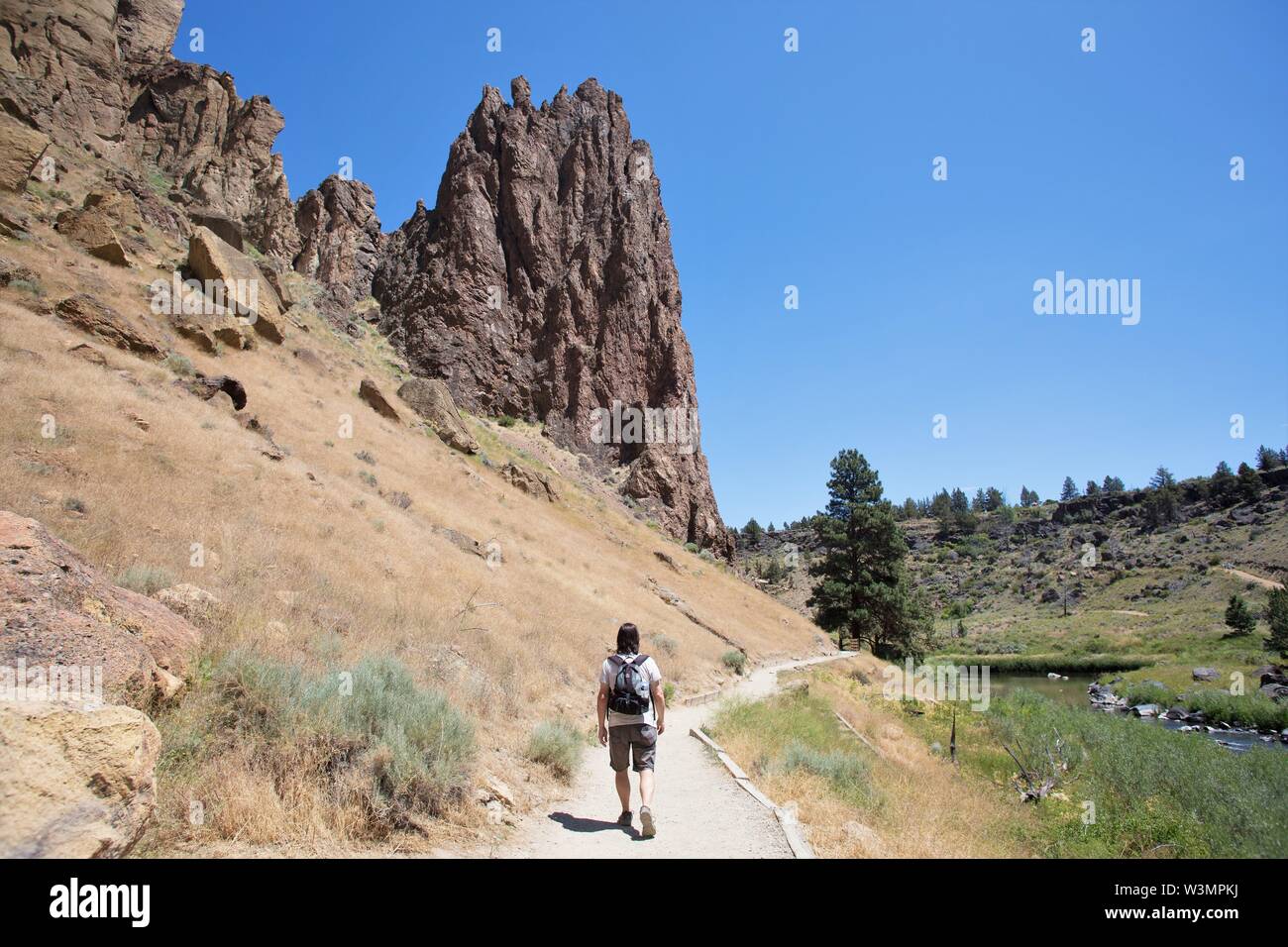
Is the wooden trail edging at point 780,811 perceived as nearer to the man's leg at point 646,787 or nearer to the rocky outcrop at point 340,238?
the man's leg at point 646,787

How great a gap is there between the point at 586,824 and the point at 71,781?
14.8 feet

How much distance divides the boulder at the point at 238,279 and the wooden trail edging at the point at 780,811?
99.8ft

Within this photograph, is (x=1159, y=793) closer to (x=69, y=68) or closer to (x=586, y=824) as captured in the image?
(x=586, y=824)

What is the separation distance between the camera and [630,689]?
6.14 meters

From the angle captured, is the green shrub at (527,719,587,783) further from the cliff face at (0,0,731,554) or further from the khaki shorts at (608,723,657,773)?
the cliff face at (0,0,731,554)

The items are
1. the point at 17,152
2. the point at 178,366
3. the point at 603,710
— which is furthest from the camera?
the point at 17,152

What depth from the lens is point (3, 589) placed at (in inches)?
167

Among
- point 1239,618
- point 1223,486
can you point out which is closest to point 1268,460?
point 1223,486

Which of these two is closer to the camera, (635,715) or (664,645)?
(635,715)

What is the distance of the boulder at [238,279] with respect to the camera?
28078mm

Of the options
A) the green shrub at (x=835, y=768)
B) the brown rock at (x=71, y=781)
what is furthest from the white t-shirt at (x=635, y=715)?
the green shrub at (x=835, y=768)
